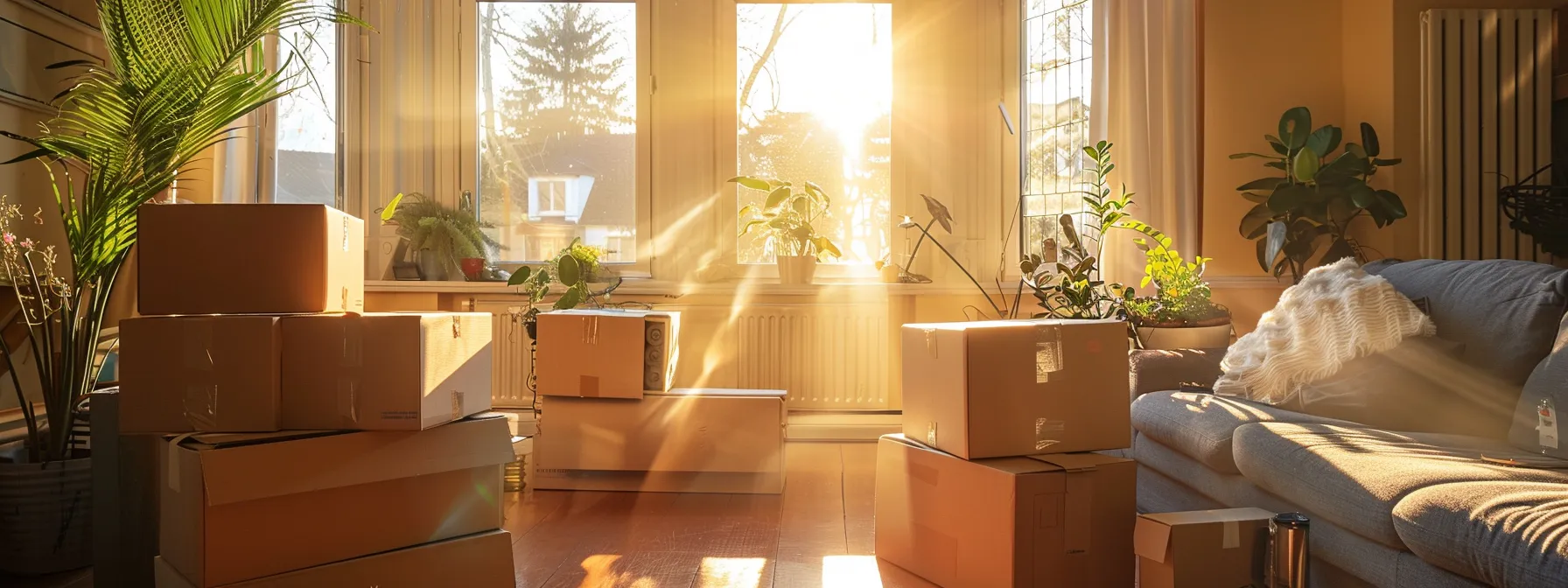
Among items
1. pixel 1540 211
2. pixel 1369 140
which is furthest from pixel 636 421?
pixel 1540 211

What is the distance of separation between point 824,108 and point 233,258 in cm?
314

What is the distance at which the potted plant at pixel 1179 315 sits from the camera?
3.52 metres

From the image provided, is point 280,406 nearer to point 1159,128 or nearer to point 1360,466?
point 1360,466

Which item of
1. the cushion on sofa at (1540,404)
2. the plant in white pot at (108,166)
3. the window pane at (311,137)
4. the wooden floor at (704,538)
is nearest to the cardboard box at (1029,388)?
the wooden floor at (704,538)

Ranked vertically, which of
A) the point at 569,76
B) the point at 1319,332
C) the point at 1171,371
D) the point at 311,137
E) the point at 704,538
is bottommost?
the point at 704,538

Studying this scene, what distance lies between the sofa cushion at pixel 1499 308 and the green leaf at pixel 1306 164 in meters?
1.25

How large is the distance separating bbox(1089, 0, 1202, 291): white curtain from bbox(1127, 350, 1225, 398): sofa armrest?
38.9 inches

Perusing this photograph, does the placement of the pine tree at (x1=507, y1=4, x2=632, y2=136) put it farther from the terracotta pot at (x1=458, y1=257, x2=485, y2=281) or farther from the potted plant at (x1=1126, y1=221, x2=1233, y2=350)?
the potted plant at (x1=1126, y1=221, x2=1233, y2=350)

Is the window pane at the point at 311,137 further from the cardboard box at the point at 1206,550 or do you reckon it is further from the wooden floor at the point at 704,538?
the cardboard box at the point at 1206,550

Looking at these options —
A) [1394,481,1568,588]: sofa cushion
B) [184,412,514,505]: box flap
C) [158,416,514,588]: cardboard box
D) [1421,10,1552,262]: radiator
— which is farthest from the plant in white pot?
[1421,10,1552,262]: radiator

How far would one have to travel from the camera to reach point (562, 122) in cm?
468

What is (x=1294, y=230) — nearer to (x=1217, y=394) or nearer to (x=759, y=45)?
(x=1217, y=394)

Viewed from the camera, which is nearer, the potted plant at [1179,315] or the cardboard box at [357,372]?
the cardboard box at [357,372]

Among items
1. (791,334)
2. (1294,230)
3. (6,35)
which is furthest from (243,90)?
(1294,230)
